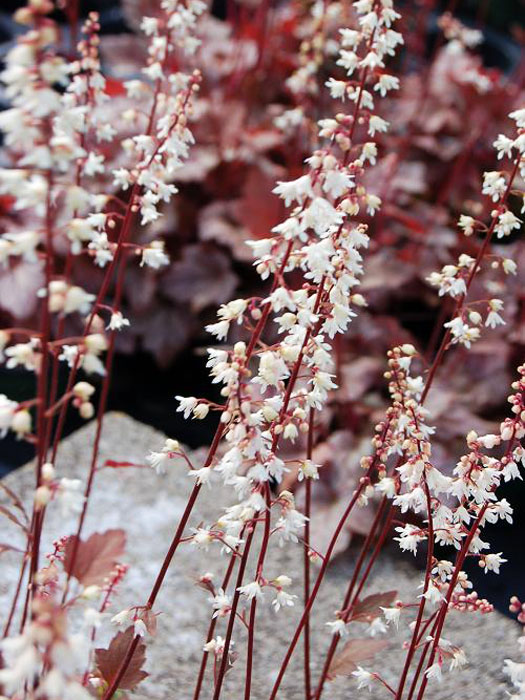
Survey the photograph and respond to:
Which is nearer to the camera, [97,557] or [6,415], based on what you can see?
[6,415]

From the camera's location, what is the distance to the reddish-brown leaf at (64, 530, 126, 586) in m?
1.42

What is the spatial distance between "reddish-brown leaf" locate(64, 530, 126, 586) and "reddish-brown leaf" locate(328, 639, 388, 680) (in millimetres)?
376

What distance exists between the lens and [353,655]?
1450mm

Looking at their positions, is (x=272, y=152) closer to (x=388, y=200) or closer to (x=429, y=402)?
(x=388, y=200)

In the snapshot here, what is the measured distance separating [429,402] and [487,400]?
231mm

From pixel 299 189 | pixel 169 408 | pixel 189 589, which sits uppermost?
pixel 169 408

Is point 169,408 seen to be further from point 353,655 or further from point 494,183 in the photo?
point 494,183

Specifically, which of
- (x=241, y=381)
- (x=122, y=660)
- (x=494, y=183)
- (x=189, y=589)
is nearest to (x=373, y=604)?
(x=122, y=660)

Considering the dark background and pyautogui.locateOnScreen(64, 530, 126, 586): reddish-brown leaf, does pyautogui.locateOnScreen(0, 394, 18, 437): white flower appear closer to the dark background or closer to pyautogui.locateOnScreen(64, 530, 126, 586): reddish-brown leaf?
pyautogui.locateOnScreen(64, 530, 126, 586): reddish-brown leaf

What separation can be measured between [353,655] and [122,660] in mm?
368

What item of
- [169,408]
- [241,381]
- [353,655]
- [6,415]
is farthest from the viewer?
[169,408]

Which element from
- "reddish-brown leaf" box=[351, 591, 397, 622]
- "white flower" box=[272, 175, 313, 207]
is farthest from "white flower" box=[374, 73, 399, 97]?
"reddish-brown leaf" box=[351, 591, 397, 622]

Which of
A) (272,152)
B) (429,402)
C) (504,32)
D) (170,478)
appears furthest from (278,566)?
(504,32)

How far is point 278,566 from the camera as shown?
80.9 inches
